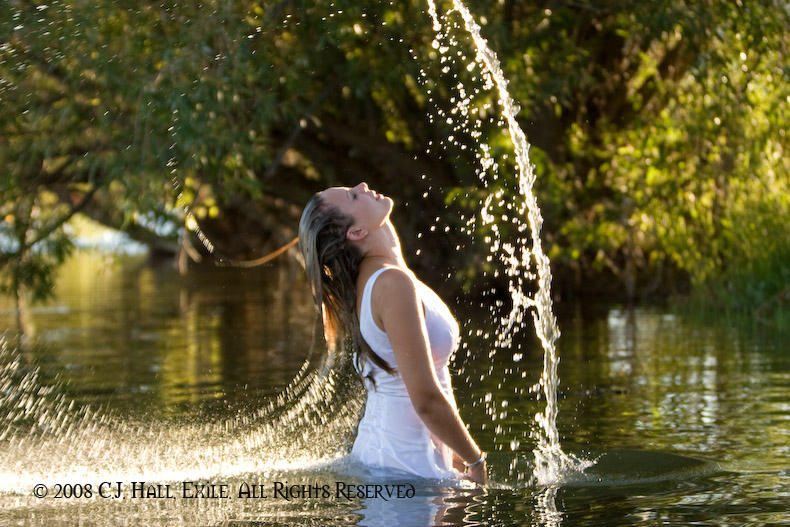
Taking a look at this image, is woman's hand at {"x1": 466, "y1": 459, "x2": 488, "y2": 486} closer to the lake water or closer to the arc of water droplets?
the lake water

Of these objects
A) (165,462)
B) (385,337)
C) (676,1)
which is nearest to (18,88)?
(676,1)

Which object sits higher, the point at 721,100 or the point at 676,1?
the point at 676,1

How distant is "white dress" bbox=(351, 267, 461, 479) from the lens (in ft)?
17.8

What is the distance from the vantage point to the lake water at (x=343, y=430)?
5.79 m

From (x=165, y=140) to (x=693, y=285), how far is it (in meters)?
8.12

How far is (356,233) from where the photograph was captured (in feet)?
17.9

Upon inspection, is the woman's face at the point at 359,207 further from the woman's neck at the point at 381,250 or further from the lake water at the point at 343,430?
the lake water at the point at 343,430

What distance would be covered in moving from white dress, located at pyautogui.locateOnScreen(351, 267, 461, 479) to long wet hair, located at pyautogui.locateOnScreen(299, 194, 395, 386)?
0.07 meters

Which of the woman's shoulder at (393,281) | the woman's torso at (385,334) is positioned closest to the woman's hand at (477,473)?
the woman's torso at (385,334)

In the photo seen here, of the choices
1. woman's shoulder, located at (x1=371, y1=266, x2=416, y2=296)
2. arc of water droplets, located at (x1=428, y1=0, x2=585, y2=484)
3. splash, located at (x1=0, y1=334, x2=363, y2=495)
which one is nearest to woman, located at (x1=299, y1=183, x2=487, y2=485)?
woman's shoulder, located at (x1=371, y1=266, x2=416, y2=296)

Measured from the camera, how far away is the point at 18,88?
15.3 m

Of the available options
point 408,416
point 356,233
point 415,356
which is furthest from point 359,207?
point 408,416

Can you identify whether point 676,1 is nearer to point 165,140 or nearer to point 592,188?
point 592,188

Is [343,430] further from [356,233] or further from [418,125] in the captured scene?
[418,125]
